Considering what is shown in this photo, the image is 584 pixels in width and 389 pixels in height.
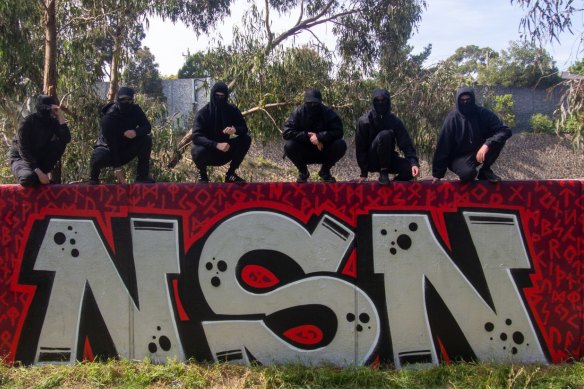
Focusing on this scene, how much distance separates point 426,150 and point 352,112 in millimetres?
1909

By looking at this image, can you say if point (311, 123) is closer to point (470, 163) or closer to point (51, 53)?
point (470, 163)

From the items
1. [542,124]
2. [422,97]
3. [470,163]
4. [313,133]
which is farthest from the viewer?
[542,124]

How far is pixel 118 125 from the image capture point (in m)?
5.90

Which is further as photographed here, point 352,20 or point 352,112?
point 352,20

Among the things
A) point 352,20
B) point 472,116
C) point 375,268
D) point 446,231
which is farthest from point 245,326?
point 352,20

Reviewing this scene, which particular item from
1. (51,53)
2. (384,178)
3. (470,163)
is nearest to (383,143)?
(384,178)

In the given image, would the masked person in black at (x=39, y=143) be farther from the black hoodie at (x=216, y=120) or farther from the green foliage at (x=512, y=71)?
the green foliage at (x=512, y=71)

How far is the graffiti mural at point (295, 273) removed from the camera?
5082 mm

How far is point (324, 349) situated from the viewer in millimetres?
5238

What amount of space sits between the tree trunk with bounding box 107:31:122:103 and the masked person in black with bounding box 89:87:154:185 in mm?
5766

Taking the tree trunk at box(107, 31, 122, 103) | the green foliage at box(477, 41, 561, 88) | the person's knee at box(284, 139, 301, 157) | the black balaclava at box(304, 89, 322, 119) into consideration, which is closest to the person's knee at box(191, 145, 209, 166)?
the person's knee at box(284, 139, 301, 157)

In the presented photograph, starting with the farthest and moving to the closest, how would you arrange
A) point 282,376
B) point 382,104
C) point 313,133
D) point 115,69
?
Result: point 115,69, point 313,133, point 382,104, point 282,376

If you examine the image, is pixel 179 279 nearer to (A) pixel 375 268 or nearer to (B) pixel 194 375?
(B) pixel 194 375

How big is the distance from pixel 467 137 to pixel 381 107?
91 cm
